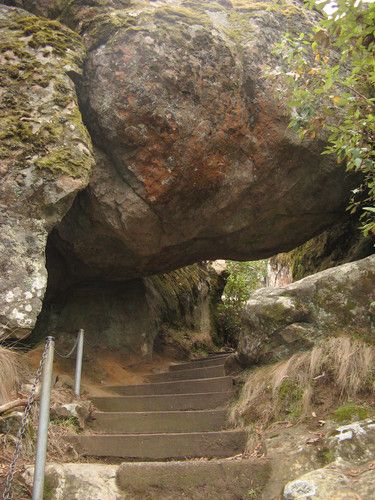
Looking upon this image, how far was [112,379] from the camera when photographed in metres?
8.08

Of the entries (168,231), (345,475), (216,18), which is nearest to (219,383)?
(168,231)

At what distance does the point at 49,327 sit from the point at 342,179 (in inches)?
206

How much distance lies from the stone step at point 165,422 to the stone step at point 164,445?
54cm

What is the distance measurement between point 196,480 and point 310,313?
252 centimetres

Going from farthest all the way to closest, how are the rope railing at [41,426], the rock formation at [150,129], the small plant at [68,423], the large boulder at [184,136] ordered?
the large boulder at [184,136]
the rock formation at [150,129]
the small plant at [68,423]
the rope railing at [41,426]

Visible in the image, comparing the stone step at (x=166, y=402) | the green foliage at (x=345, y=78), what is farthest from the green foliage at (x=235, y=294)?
the green foliage at (x=345, y=78)

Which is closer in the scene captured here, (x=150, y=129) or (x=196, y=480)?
(x=196, y=480)

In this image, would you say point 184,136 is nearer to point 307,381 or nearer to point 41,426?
point 307,381

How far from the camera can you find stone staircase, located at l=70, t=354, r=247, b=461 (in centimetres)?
468

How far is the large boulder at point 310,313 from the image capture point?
5453 millimetres

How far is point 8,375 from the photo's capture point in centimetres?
469

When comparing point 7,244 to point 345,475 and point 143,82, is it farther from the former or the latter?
point 345,475

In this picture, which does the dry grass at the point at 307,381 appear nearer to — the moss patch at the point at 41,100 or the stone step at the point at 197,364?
the stone step at the point at 197,364

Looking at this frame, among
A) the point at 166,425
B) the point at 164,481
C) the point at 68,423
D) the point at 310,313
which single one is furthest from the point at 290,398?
the point at 68,423
